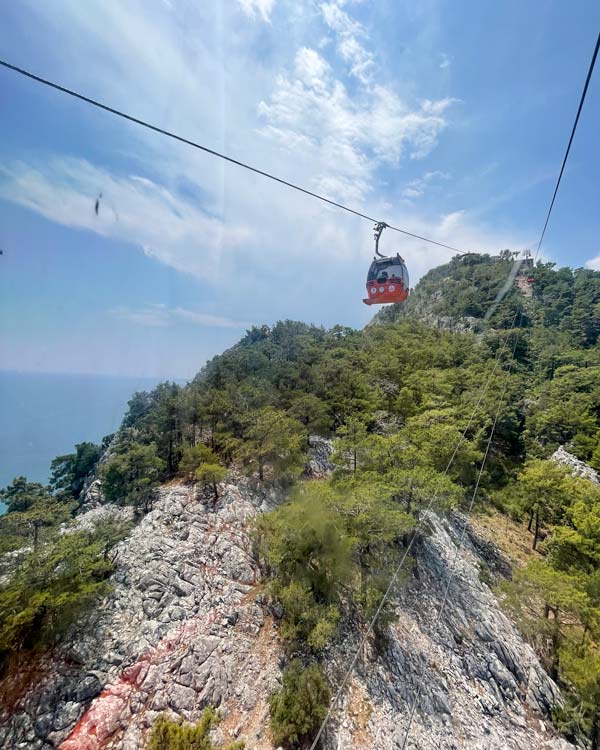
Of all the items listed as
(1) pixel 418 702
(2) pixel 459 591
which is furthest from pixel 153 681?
(2) pixel 459 591

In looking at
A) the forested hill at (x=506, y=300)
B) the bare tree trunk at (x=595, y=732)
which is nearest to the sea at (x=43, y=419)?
the bare tree trunk at (x=595, y=732)

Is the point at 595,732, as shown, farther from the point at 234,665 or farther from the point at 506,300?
the point at 506,300

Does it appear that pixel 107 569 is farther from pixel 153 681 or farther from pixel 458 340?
pixel 458 340

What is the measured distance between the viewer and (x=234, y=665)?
1090cm

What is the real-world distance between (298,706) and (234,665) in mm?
2756

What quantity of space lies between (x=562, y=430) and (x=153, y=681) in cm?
3424

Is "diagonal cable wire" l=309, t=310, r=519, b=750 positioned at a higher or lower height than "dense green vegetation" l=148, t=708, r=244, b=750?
higher

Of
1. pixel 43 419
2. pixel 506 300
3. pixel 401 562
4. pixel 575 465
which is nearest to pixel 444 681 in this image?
pixel 401 562

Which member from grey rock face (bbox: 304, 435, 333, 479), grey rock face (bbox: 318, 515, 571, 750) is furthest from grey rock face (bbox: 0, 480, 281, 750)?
grey rock face (bbox: 304, 435, 333, 479)

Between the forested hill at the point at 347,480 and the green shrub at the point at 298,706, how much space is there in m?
0.06

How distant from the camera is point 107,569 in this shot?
40.8ft

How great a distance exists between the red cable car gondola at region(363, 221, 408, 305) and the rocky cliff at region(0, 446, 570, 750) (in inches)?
535

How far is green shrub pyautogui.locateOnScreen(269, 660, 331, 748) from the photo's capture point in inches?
360

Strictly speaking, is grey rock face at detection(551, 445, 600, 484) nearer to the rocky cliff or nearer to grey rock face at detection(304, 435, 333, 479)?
the rocky cliff
